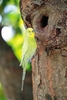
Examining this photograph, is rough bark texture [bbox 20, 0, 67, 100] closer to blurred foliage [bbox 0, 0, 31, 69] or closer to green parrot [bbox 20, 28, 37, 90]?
green parrot [bbox 20, 28, 37, 90]

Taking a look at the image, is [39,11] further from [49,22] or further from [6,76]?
[6,76]

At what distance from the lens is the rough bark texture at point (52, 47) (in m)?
1.08

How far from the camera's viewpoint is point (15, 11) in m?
2.37

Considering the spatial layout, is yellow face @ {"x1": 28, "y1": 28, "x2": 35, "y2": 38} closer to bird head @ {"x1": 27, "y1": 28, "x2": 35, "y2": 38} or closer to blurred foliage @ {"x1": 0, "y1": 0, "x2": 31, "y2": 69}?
bird head @ {"x1": 27, "y1": 28, "x2": 35, "y2": 38}

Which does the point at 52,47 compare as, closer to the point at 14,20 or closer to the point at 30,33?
the point at 30,33

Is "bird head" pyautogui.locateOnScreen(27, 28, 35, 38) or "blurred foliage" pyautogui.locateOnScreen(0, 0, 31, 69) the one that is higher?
"bird head" pyautogui.locateOnScreen(27, 28, 35, 38)

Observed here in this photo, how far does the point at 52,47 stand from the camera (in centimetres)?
110

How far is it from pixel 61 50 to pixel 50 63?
56 mm

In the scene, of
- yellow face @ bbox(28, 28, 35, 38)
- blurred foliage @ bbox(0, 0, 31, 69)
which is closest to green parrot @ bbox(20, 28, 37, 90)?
yellow face @ bbox(28, 28, 35, 38)

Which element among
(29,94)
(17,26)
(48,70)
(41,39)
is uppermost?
(41,39)

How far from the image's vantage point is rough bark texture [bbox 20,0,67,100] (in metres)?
1.08

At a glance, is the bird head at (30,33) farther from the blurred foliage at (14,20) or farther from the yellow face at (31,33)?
the blurred foliage at (14,20)

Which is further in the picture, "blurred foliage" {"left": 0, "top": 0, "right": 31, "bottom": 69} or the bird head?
"blurred foliage" {"left": 0, "top": 0, "right": 31, "bottom": 69}

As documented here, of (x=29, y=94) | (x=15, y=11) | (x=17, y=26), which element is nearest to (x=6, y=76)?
(x=29, y=94)
